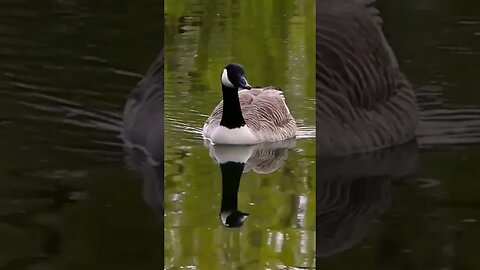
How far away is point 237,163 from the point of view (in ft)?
6.29

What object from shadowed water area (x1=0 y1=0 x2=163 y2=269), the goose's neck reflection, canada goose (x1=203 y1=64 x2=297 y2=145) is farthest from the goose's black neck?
shadowed water area (x1=0 y1=0 x2=163 y2=269)

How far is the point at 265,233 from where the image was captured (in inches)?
74.3

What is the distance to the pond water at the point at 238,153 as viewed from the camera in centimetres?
188

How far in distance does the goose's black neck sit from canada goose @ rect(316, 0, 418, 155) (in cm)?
18

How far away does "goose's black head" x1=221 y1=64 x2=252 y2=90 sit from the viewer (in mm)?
1881

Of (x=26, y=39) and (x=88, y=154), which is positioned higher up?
(x=26, y=39)

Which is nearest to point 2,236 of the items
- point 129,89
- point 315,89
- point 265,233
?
point 129,89

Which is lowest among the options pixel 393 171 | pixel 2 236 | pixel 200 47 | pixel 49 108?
pixel 2 236

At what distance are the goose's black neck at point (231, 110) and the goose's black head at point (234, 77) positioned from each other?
0.04 ft

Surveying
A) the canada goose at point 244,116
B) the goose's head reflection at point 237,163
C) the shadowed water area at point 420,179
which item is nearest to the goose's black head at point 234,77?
the canada goose at point 244,116

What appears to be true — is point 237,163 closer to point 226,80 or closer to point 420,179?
point 226,80

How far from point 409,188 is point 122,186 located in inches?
25.8

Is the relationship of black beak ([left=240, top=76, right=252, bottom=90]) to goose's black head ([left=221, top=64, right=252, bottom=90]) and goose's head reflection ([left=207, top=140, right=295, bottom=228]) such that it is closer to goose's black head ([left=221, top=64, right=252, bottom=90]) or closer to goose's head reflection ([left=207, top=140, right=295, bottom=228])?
goose's black head ([left=221, top=64, right=252, bottom=90])

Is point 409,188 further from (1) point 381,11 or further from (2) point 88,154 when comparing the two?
(2) point 88,154
